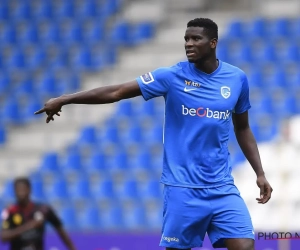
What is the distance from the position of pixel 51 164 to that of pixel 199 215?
817 centimetres

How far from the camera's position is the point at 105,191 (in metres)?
12.6

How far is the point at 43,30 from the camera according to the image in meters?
15.4

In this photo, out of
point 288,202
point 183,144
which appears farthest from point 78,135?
point 183,144

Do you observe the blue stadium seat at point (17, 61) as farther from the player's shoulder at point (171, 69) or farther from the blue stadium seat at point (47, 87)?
the player's shoulder at point (171, 69)

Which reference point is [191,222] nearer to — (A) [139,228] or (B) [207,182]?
(B) [207,182]

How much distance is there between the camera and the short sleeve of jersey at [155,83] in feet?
17.8

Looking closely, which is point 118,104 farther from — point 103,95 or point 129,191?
point 103,95

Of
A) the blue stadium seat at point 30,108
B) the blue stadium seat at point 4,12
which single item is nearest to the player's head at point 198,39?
the blue stadium seat at point 30,108

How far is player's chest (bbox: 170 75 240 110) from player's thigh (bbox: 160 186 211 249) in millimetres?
554

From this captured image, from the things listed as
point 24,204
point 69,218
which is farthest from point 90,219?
point 24,204

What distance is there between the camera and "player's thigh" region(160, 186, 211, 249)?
5.46m

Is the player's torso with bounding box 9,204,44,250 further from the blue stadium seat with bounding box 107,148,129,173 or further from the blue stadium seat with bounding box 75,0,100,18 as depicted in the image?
the blue stadium seat with bounding box 75,0,100,18

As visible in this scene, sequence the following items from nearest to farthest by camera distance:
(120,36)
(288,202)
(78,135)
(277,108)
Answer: (288,202)
(277,108)
(78,135)
(120,36)

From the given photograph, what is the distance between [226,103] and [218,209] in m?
0.67
